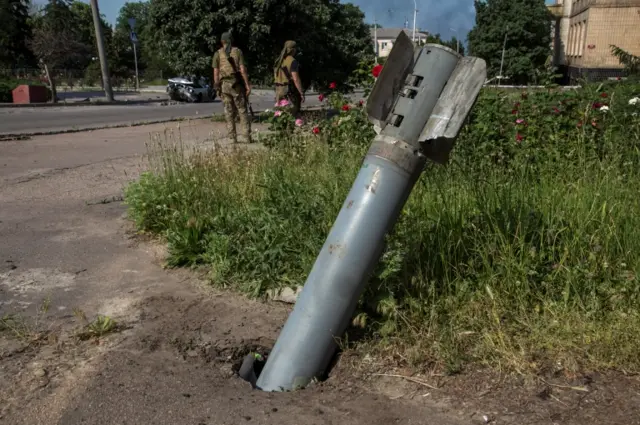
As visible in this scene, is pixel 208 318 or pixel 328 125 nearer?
pixel 208 318

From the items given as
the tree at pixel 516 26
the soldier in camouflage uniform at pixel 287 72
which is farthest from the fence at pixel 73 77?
the soldier in camouflage uniform at pixel 287 72

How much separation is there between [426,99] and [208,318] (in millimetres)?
1901

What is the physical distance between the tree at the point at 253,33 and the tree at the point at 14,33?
146 ft

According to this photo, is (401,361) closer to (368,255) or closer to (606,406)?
(368,255)

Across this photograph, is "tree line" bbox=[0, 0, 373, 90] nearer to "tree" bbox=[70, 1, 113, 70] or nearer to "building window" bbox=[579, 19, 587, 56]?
"building window" bbox=[579, 19, 587, 56]

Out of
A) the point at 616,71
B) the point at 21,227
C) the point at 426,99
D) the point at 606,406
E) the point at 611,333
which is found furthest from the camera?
the point at 616,71

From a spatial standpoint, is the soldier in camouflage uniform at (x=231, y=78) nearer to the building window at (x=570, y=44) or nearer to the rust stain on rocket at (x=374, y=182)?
the rust stain on rocket at (x=374, y=182)

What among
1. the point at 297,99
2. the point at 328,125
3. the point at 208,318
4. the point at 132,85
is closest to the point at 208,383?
the point at 208,318

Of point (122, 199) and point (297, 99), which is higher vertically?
point (297, 99)

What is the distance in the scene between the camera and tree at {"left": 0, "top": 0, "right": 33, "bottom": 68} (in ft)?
185

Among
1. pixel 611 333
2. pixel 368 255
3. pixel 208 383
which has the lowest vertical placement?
pixel 208 383

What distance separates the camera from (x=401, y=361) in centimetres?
299

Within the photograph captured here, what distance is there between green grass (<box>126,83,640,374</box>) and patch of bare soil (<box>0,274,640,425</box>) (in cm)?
14

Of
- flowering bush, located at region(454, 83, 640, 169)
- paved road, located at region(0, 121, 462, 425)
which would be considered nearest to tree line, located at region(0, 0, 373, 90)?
flowering bush, located at region(454, 83, 640, 169)
